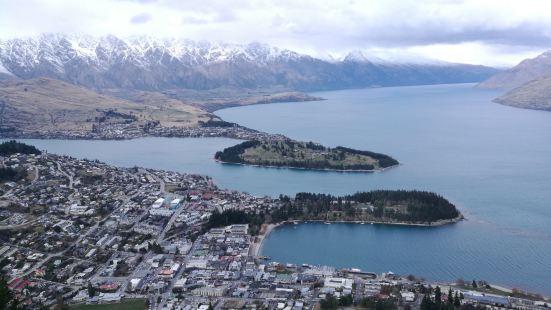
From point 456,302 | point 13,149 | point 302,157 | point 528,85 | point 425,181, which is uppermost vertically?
point 528,85

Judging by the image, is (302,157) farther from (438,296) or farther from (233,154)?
(438,296)

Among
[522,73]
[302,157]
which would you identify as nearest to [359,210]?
[302,157]

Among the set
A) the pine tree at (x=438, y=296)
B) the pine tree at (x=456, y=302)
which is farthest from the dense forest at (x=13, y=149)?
the pine tree at (x=456, y=302)

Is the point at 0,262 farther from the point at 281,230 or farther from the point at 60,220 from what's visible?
the point at 281,230

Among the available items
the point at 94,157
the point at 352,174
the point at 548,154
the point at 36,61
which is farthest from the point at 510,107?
the point at 36,61

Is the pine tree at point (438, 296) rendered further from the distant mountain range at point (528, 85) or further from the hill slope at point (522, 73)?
the hill slope at point (522, 73)

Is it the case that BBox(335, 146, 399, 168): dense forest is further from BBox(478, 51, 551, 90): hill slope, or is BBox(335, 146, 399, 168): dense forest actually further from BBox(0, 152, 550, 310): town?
BBox(478, 51, 551, 90): hill slope
